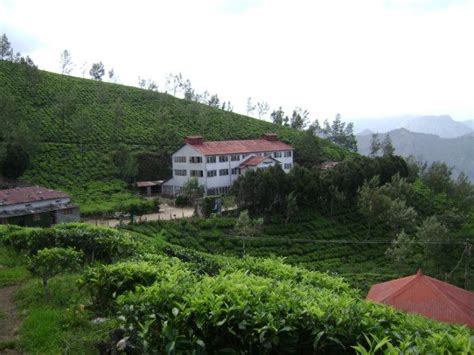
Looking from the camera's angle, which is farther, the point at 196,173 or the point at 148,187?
the point at 148,187

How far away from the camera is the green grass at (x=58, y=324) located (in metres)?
A: 5.41

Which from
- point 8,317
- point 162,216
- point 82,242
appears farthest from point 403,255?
point 8,317

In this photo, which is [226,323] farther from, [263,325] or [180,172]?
[180,172]

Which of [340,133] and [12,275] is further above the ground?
[340,133]

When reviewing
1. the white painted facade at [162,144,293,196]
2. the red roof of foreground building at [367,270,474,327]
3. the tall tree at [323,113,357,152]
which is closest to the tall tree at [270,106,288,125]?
the tall tree at [323,113,357,152]

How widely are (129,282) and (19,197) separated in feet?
89.6

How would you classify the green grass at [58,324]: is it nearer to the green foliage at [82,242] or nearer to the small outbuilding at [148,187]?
the green foliage at [82,242]

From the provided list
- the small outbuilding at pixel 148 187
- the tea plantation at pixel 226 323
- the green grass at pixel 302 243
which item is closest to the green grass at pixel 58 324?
the tea plantation at pixel 226 323

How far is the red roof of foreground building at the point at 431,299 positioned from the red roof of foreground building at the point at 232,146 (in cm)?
2887

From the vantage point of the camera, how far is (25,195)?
99.7 ft

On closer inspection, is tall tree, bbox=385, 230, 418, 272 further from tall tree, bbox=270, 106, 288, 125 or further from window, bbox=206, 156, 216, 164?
tall tree, bbox=270, 106, 288, 125

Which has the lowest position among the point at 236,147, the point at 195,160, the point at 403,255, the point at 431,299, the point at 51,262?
the point at 403,255

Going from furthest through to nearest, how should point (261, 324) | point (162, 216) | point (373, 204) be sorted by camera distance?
point (373, 204), point (162, 216), point (261, 324)

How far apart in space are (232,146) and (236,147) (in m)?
0.44
